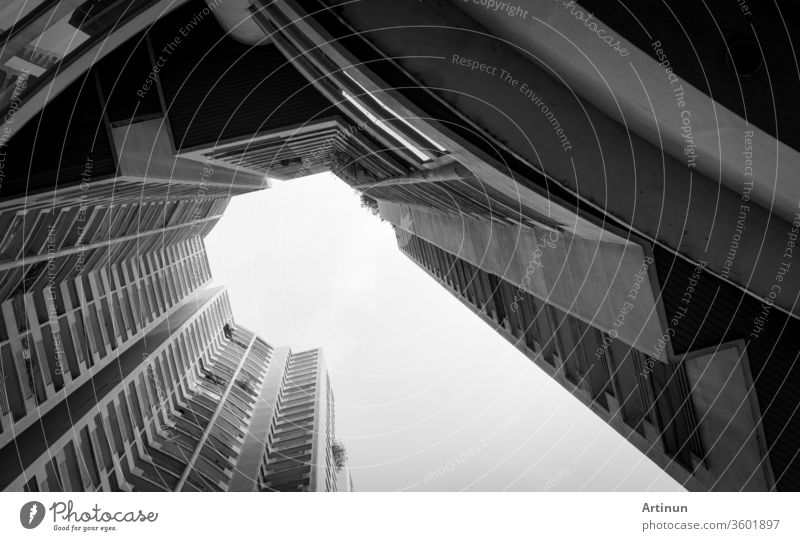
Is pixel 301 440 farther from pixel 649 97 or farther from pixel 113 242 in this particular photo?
pixel 649 97

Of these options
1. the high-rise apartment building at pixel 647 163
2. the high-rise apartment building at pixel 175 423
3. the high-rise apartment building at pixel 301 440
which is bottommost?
the high-rise apartment building at pixel 301 440

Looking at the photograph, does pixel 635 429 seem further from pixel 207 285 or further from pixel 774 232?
pixel 207 285

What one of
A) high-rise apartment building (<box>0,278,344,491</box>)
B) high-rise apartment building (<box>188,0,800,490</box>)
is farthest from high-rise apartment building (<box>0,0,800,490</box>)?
high-rise apartment building (<box>0,278,344,491</box>)

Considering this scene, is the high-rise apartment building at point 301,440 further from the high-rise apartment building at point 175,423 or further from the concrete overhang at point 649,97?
the concrete overhang at point 649,97

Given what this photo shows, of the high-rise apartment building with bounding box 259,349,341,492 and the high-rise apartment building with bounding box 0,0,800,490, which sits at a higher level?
the high-rise apartment building with bounding box 0,0,800,490

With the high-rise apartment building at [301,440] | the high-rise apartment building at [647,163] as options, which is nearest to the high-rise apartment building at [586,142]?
the high-rise apartment building at [647,163]

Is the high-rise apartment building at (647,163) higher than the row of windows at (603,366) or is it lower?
higher

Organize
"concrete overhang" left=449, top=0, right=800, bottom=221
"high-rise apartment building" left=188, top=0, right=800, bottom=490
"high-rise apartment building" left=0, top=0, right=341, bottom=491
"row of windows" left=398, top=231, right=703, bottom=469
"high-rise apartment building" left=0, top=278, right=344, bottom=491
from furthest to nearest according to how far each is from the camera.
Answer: "high-rise apartment building" left=0, top=278, right=344, bottom=491
"high-rise apartment building" left=0, top=0, right=341, bottom=491
"row of windows" left=398, top=231, right=703, bottom=469
"high-rise apartment building" left=188, top=0, right=800, bottom=490
"concrete overhang" left=449, top=0, right=800, bottom=221

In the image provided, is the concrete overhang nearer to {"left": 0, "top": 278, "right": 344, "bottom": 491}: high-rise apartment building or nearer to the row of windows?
the row of windows

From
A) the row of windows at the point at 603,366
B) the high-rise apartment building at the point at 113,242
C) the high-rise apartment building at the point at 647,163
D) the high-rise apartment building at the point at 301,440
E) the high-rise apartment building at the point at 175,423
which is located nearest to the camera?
the high-rise apartment building at the point at 647,163

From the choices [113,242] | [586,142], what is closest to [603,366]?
[586,142]

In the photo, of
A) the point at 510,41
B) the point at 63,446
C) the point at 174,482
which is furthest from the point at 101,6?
the point at 174,482

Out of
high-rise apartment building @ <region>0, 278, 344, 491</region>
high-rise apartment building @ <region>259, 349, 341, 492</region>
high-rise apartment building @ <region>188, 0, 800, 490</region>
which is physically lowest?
high-rise apartment building @ <region>259, 349, 341, 492</region>

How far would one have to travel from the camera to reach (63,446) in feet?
88.4
